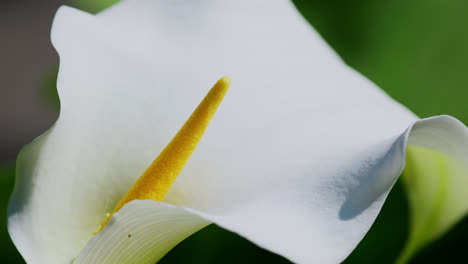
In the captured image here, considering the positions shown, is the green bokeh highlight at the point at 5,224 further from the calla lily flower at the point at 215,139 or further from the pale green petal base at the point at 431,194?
the pale green petal base at the point at 431,194

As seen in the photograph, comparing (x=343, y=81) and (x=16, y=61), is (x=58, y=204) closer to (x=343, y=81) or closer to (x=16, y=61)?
(x=343, y=81)

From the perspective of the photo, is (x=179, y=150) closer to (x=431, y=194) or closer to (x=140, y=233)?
(x=140, y=233)

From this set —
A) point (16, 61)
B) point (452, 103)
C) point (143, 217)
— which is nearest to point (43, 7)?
point (16, 61)

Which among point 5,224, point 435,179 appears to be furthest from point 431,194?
point 5,224

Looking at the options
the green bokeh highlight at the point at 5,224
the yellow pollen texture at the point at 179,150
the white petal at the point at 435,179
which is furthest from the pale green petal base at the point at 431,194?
the green bokeh highlight at the point at 5,224

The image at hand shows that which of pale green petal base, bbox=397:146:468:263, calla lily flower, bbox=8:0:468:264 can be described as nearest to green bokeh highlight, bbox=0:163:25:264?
calla lily flower, bbox=8:0:468:264

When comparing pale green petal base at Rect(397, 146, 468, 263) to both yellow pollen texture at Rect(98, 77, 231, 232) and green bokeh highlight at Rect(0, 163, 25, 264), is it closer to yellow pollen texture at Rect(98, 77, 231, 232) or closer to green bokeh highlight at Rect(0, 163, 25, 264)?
yellow pollen texture at Rect(98, 77, 231, 232)
